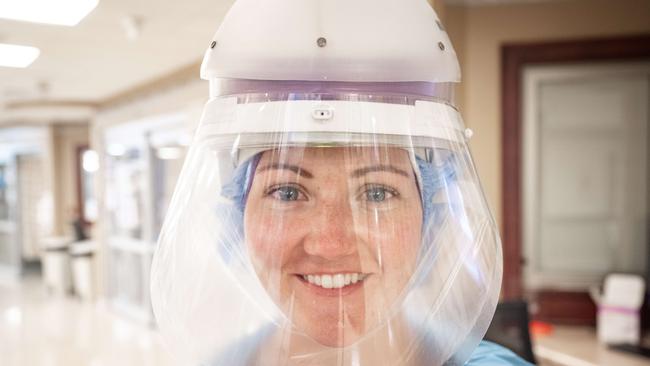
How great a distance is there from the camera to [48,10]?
232 centimetres

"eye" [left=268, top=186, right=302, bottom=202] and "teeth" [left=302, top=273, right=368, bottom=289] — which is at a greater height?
"eye" [left=268, top=186, right=302, bottom=202]

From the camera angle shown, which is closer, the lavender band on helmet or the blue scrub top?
the lavender band on helmet

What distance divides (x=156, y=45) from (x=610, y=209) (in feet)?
9.17

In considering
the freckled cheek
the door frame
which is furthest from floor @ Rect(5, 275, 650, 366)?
the freckled cheek

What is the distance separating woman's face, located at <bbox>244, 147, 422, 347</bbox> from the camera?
528 millimetres

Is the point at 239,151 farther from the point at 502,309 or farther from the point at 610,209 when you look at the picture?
the point at 610,209

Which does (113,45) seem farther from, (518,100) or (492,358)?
(492,358)

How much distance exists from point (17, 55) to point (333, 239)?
367cm

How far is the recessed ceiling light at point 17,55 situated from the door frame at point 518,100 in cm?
300

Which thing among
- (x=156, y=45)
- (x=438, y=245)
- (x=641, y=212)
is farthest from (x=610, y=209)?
(x=156, y=45)

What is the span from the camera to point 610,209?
2.23 metres

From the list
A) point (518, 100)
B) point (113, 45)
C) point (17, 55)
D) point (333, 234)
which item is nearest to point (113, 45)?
point (113, 45)

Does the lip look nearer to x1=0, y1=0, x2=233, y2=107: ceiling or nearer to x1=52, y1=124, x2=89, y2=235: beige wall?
x1=0, y1=0, x2=233, y2=107: ceiling

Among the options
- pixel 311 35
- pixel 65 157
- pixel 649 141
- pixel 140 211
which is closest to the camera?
pixel 311 35
